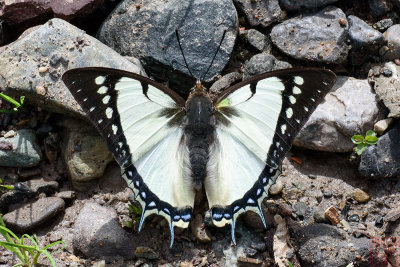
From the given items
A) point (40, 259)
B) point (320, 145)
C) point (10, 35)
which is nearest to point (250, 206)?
point (320, 145)

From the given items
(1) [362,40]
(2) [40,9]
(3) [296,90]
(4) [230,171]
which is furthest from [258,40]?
(2) [40,9]

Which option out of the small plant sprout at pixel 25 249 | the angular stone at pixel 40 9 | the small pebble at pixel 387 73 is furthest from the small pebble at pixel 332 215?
the angular stone at pixel 40 9

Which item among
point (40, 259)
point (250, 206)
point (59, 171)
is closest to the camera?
point (250, 206)

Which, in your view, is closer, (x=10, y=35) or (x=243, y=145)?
(x=243, y=145)

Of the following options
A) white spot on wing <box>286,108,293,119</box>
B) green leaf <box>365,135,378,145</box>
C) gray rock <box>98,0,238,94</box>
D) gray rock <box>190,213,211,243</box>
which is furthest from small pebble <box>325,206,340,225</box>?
gray rock <box>98,0,238,94</box>

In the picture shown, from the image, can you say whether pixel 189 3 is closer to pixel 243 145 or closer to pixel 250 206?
pixel 243 145

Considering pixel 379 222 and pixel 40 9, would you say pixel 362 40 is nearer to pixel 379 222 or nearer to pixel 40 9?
pixel 379 222

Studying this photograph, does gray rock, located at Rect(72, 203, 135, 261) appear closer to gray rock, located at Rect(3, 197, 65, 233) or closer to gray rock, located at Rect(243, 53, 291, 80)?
gray rock, located at Rect(3, 197, 65, 233)
